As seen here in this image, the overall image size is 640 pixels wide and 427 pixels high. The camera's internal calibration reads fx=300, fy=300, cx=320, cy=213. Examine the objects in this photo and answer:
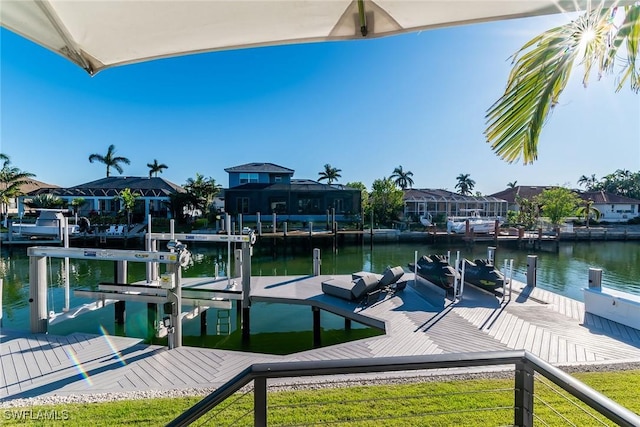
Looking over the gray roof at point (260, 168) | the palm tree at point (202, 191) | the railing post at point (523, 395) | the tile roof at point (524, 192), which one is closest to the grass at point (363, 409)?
the railing post at point (523, 395)

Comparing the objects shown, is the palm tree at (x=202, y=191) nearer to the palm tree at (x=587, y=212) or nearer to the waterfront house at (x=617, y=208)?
the palm tree at (x=587, y=212)

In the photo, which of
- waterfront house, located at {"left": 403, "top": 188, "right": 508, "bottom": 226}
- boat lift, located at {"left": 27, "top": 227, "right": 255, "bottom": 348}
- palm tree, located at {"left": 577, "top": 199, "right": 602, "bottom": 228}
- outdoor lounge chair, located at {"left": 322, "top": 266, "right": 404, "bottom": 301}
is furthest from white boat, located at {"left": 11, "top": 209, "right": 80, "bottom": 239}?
palm tree, located at {"left": 577, "top": 199, "right": 602, "bottom": 228}

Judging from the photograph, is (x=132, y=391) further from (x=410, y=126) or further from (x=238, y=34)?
(x=410, y=126)

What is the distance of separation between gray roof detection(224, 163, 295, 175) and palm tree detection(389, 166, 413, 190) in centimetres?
3132

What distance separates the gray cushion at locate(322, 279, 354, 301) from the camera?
804 centimetres

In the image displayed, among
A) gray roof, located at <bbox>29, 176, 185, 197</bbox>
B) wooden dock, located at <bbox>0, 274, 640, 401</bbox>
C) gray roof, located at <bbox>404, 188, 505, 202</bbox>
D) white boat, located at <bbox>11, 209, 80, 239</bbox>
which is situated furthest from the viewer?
gray roof, located at <bbox>404, 188, 505, 202</bbox>

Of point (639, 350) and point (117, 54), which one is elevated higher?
point (117, 54)

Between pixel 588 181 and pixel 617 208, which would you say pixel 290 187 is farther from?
pixel 588 181

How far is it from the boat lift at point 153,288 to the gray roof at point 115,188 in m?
24.6

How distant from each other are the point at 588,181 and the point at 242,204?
271 ft

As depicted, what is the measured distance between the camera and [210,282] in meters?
10.0

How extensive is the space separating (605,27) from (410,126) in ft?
57.3

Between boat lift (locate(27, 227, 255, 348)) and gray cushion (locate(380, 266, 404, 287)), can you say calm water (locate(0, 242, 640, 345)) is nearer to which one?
boat lift (locate(27, 227, 255, 348))

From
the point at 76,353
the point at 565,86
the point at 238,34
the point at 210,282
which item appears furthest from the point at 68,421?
the point at 210,282
